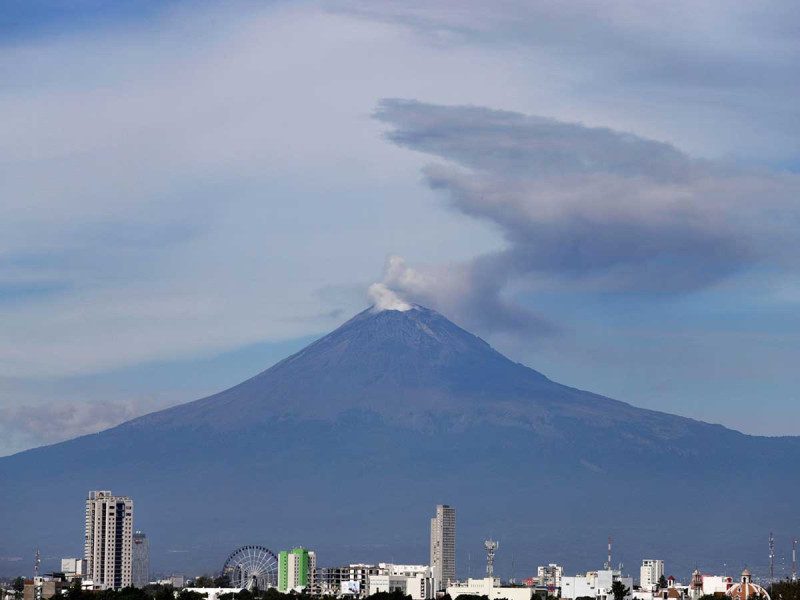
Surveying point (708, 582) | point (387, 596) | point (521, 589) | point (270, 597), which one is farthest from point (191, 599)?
point (708, 582)

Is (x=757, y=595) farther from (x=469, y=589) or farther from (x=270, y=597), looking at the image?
(x=469, y=589)

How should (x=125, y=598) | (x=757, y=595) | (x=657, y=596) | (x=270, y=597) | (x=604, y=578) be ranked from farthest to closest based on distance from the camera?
(x=604, y=578) < (x=657, y=596) < (x=270, y=597) < (x=125, y=598) < (x=757, y=595)

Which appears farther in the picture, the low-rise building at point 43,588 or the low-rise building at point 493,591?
the low-rise building at point 493,591

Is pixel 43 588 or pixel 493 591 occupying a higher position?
pixel 43 588

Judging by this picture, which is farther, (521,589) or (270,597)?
(521,589)

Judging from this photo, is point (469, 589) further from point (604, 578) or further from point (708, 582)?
point (708, 582)

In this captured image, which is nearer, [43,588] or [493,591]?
[43,588]

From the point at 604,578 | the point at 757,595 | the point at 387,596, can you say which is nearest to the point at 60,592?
the point at 387,596

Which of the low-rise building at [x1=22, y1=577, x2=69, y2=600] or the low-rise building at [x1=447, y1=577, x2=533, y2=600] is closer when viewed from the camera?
the low-rise building at [x1=22, y1=577, x2=69, y2=600]

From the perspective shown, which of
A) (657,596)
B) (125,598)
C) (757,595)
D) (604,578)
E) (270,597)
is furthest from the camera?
(604,578)
